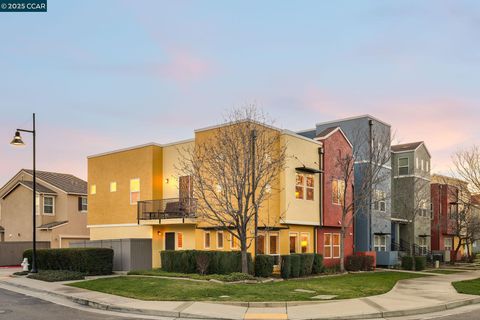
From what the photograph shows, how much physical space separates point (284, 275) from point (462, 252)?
115 feet

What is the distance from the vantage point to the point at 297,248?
95.3ft

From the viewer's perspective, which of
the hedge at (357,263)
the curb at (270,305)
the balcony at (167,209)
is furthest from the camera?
the hedge at (357,263)

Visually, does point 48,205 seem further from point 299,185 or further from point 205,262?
point 299,185

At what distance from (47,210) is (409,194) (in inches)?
1181

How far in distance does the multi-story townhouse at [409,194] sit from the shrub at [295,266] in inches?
638

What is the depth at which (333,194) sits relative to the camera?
3189 cm

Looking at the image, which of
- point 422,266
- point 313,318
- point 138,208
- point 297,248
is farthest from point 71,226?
point 313,318

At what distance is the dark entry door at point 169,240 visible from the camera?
100ft

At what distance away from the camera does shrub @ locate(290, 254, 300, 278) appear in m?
25.8

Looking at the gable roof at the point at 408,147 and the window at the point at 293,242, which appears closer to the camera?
the window at the point at 293,242

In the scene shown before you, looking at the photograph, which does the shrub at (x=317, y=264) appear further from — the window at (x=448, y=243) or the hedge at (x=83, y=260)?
the window at (x=448, y=243)

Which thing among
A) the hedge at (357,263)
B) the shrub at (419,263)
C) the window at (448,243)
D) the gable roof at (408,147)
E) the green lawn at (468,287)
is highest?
the gable roof at (408,147)

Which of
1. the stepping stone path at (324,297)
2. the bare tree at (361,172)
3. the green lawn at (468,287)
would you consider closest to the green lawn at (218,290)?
the stepping stone path at (324,297)

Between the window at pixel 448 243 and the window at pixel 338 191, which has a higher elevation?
the window at pixel 338 191
